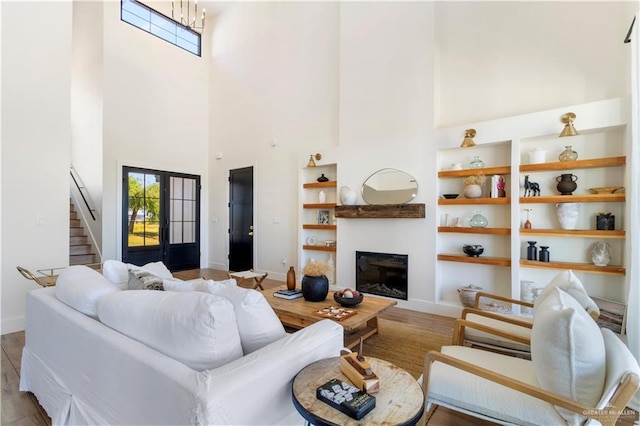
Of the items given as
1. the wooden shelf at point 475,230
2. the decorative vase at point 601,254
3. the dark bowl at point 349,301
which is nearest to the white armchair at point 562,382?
the dark bowl at point 349,301

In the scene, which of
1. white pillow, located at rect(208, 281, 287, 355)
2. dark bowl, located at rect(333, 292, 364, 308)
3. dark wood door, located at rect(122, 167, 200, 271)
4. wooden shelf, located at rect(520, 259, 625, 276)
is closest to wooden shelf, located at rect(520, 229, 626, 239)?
wooden shelf, located at rect(520, 259, 625, 276)

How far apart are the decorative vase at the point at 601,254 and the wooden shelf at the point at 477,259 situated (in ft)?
2.50

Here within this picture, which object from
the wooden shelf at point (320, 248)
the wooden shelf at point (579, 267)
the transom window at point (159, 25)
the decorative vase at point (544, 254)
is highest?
the transom window at point (159, 25)

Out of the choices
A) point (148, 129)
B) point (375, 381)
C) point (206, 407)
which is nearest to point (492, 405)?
point (375, 381)

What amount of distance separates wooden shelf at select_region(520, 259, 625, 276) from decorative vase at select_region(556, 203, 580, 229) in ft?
1.32

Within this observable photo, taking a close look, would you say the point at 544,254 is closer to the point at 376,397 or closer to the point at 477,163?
the point at 477,163

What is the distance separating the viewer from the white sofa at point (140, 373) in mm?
1057

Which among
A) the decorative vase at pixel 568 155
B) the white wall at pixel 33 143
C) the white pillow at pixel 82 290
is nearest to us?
the white pillow at pixel 82 290

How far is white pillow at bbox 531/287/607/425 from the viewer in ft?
4.26

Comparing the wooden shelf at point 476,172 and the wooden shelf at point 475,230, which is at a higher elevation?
the wooden shelf at point 476,172

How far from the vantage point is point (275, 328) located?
149 centimetres

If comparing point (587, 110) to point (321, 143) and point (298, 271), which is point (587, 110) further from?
point (298, 271)

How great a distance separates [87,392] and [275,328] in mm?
1005

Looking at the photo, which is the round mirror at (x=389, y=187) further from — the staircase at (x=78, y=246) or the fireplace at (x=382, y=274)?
the staircase at (x=78, y=246)
